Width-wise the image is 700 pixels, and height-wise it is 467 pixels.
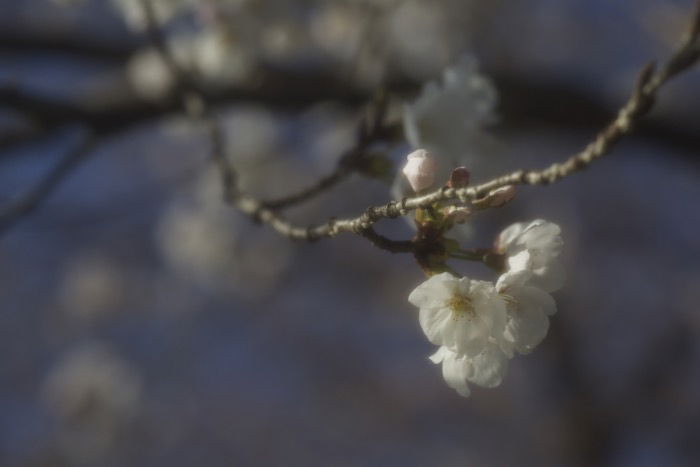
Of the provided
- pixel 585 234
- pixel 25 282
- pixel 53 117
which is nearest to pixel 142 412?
pixel 25 282

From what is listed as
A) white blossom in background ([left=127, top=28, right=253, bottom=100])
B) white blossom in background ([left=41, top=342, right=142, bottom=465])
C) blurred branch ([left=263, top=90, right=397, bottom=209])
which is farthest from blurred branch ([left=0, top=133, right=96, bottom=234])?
white blossom in background ([left=41, top=342, right=142, bottom=465])

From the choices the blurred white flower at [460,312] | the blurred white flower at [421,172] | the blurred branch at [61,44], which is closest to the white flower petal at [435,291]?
the blurred white flower at [460,312]

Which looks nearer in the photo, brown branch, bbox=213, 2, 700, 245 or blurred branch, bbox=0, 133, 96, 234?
brown branch, bbox=213, 2, 700, 245

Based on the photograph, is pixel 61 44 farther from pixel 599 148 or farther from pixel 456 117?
pixel 599 148

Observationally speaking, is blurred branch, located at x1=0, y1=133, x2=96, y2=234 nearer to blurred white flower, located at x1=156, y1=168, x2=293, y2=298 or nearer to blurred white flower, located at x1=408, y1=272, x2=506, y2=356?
blurred white flower, located at x1=408, y1=272, x2=506, y2=356

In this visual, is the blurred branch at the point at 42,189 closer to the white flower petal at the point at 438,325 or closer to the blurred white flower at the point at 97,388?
the white flower petal at the point at 438,325

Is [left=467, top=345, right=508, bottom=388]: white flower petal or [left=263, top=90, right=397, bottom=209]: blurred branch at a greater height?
[left=263, top=90, right=397, bottom=209]: blurred branch

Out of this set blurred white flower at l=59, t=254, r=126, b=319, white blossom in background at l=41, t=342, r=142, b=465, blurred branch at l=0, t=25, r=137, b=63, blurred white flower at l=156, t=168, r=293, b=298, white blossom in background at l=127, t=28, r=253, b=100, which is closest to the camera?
white blossom in background at l=127, t=28, r=253, b=100

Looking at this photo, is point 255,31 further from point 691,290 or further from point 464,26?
point 691,290

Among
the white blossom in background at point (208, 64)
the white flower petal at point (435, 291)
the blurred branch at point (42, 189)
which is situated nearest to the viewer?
the white flower petal at point (435, 291)
